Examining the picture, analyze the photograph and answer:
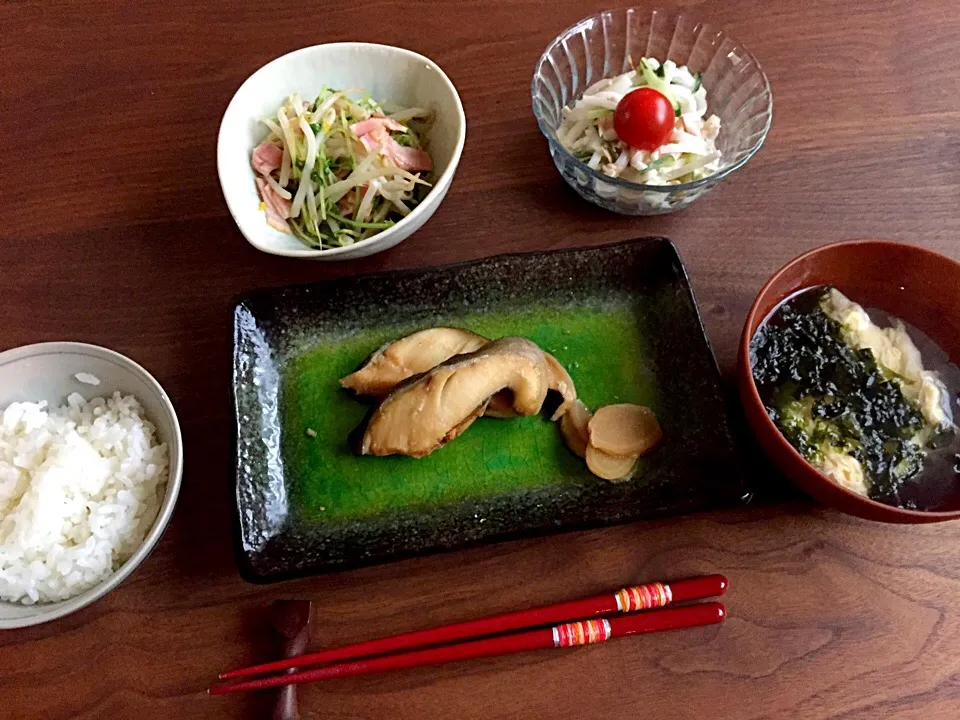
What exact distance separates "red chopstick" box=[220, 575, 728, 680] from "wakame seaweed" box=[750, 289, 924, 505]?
0.31 metres

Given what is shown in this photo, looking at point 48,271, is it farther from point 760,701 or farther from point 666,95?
point 760,701

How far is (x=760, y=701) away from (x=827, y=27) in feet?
5.31

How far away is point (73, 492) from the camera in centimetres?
125

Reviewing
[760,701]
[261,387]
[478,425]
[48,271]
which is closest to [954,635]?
[760,701]

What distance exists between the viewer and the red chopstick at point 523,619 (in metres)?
1.21

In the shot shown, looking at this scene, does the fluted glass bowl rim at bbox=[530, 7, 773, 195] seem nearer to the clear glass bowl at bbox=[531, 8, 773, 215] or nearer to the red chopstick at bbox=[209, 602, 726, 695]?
the clear glass bowl at bbox=[531, 8, 773, 215]

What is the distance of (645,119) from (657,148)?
74 mm

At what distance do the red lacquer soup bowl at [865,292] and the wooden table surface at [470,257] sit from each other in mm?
170

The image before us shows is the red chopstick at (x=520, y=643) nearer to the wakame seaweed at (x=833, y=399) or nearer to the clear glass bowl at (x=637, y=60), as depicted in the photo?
the wakame seaweed at (x=833, y=399)

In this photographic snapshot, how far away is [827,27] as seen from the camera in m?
1.86

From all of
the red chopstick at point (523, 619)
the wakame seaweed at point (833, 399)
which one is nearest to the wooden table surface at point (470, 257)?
the red chopstick at point (523, 619)

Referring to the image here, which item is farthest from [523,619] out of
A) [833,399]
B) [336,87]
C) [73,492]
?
[336,87]

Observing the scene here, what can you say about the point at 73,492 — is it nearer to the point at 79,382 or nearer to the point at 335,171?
the point at 79,382

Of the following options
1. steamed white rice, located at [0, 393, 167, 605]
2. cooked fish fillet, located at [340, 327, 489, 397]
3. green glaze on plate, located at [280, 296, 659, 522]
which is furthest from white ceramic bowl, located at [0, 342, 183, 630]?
cooked fish fillet, located at [340, 327, 489, 397]
